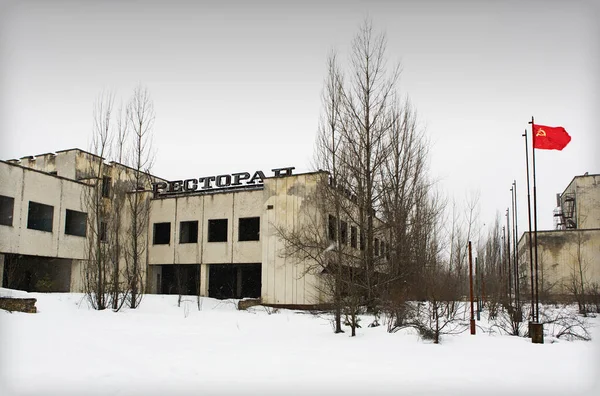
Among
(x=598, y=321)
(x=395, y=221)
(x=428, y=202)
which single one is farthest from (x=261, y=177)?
(x=598, y=321)

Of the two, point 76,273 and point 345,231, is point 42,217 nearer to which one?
point 76,273

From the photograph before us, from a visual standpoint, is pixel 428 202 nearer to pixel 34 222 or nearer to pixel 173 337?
pixel 173 337

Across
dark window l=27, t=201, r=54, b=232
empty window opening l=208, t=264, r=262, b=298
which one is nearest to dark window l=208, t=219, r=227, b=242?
empty window opening l=208, t=264, r=262, b=298

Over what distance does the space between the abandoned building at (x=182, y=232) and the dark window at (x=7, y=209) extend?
0.18ft

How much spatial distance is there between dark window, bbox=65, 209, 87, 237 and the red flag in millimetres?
31157

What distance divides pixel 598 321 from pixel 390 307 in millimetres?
13172

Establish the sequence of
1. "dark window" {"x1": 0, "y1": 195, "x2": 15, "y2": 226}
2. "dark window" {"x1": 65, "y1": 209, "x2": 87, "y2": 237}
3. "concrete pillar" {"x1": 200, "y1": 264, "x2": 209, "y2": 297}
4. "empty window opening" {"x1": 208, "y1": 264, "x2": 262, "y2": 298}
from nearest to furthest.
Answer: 1. "dark window" {"x1": 0, "y1": 195, "x2": 15, "y2": 226}
2. "concrete pillar" {"x1": 200, "y1": 264, "x2": 209, "y2": 297}
3. "dark window" {"x1": 65, "y1": 209, "x2": 87, "y2": 237}
4. "empty window opening" {"x1": 208, "y1": 264, "x2": 262, "y2": 298}

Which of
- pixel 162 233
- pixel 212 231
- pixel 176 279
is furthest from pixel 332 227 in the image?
pixel 176 279

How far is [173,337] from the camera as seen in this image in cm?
1418

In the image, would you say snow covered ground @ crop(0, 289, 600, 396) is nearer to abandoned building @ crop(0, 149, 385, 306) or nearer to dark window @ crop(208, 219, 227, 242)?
abandoned building @ crop(0, 149, 385, 306)

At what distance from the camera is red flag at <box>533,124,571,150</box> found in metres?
16.0

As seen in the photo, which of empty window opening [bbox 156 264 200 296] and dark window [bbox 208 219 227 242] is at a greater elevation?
dark window [bbox 208 219 227 242]

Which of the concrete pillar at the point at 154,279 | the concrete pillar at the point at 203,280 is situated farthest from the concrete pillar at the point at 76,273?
the concrete pillar at the point at 203,280

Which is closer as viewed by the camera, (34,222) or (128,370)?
(128,370)
